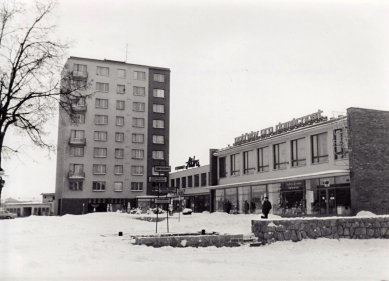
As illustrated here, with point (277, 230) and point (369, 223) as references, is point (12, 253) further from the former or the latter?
point (369, 223)

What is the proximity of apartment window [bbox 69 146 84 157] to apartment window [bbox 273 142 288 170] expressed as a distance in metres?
34.4

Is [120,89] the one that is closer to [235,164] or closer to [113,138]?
[113,138]

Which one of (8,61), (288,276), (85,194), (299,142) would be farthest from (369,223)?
(85,194)

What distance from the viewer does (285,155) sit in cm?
3747

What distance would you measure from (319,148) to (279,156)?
17.9 feet

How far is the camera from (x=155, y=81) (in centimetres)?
7006

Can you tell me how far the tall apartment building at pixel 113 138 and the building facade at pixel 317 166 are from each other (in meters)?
24.5

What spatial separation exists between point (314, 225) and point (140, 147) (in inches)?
2045

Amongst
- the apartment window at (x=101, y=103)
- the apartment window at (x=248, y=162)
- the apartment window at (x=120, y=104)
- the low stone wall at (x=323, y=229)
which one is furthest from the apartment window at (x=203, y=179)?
the low stone wall at (x=323, y=229)

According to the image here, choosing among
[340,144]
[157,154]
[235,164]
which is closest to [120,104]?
[157,154]

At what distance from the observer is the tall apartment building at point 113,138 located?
208 ft

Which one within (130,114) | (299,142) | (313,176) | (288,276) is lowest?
(288,276)

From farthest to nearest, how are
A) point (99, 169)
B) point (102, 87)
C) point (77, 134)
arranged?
point (102, 87)
point (99, 169)
point (77, 134)

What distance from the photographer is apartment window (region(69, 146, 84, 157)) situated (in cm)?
6342
